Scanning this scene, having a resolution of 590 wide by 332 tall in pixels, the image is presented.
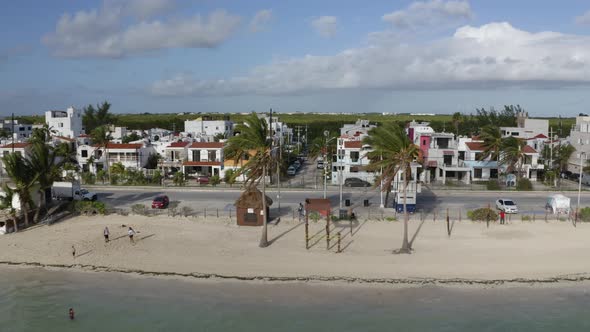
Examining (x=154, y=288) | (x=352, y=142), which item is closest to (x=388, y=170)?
(x=154, y=288)

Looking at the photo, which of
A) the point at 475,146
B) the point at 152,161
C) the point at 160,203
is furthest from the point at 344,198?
the point at 152,161

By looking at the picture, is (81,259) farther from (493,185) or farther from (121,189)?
(493,185)

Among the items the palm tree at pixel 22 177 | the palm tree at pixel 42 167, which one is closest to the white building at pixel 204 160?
the palm tree at pixel 42 167

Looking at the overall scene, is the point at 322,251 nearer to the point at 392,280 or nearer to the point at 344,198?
the point at 392,280


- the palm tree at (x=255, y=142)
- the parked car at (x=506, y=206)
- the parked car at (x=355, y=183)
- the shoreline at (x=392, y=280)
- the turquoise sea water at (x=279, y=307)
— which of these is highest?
the palm tree at (x=255, y=142)

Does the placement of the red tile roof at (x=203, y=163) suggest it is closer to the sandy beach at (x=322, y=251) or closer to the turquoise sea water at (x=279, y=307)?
the sandy beach at (x=322, y=251)
